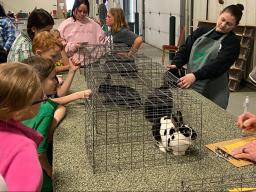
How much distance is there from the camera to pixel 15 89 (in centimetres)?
98

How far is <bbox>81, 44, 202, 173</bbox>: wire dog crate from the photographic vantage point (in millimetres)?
1196

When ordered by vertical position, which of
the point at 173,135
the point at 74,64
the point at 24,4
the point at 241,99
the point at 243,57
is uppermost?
the point at 24,4

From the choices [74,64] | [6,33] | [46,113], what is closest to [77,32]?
[74,64]

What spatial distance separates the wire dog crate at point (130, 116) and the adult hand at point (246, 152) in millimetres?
129

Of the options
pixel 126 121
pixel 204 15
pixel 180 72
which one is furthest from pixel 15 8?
pixel 126 121

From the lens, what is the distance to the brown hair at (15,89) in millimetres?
975

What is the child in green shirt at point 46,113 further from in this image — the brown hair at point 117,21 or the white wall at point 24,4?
the white wall at point 24,4

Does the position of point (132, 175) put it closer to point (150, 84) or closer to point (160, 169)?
point (160, 169)

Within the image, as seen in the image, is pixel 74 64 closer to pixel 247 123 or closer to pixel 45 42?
pixel 45 42

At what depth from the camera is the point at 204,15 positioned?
554 centimetres

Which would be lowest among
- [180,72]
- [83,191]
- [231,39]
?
[83,191]

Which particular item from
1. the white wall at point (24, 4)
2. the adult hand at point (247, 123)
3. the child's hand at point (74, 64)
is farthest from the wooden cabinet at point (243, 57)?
the white wall at point (24, 4)

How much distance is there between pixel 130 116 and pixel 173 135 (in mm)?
343

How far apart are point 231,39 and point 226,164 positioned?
110 cm
